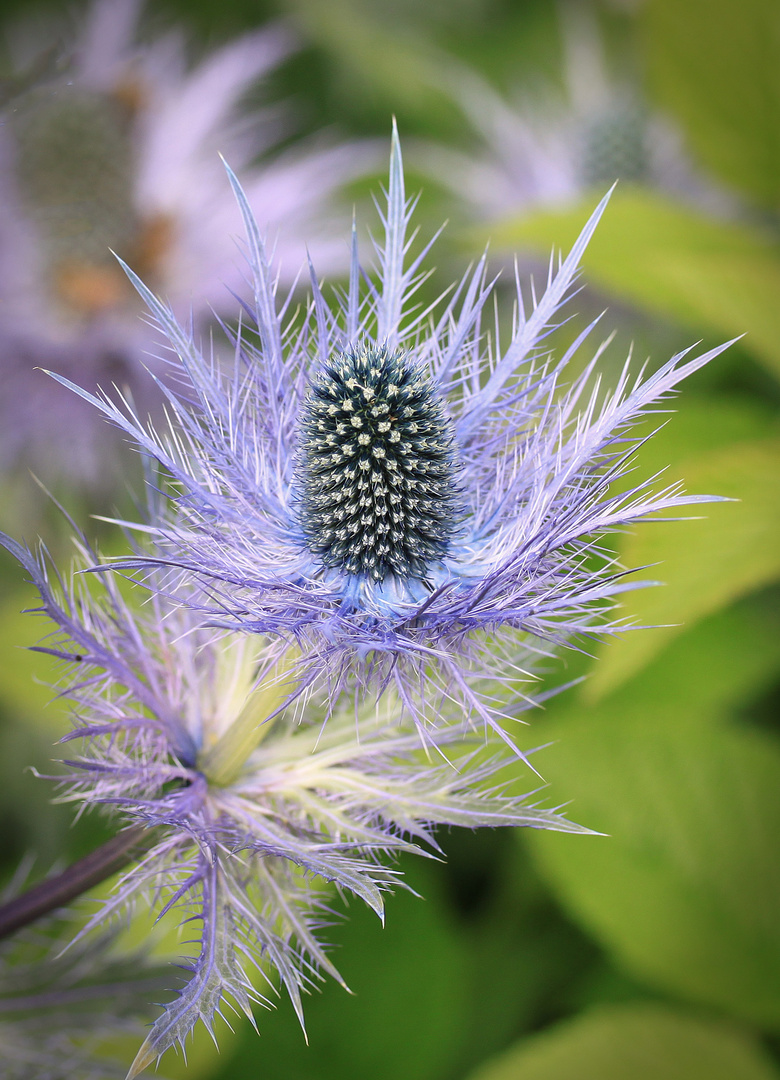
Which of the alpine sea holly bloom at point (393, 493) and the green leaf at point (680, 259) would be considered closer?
the alpine sea holly bloom at point (393, 493)

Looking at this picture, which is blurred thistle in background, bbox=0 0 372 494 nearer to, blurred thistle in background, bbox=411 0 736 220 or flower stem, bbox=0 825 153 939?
blurred thistle in background, bbox=411 0 736 220

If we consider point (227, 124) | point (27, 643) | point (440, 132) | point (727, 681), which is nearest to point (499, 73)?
point (440, 132)

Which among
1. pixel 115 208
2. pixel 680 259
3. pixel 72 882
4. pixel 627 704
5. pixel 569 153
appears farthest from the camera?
pixel 569 153

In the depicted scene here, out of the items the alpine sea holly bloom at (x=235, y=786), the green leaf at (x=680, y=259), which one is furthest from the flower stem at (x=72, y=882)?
the green leaf at (x=680, y=259)

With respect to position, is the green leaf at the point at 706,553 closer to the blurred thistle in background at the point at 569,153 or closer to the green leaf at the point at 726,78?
the green leaf at the point at 726,78

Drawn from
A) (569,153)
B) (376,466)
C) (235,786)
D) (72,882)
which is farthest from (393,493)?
(569,153)

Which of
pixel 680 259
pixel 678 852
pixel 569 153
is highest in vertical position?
pixel 569 153

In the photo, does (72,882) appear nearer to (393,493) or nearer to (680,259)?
(393,493)
